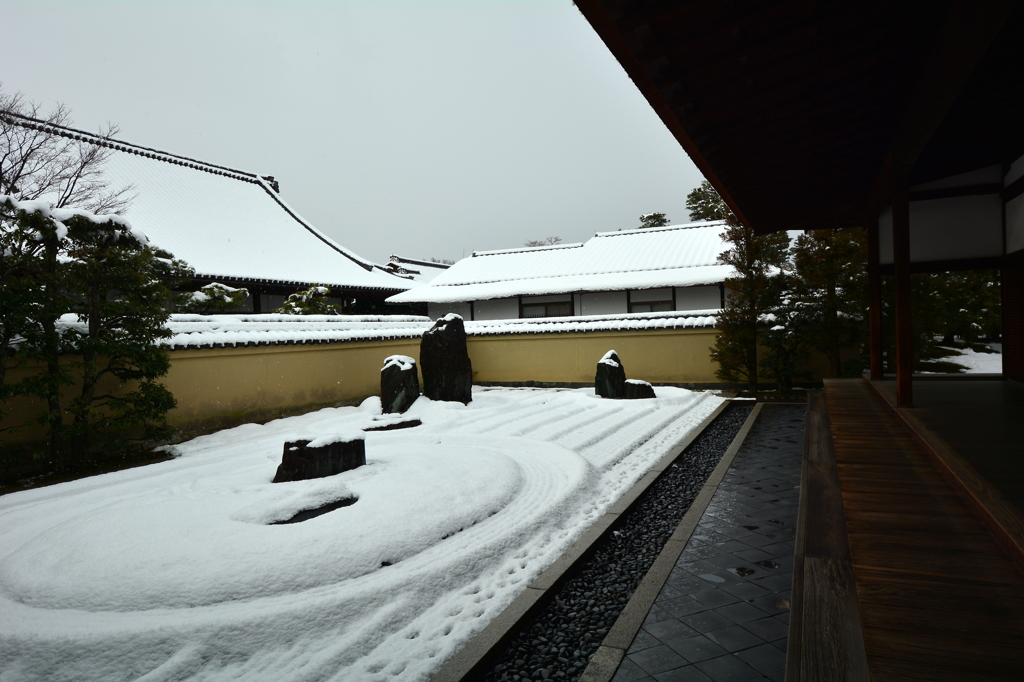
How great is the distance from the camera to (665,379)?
13484 millimetres

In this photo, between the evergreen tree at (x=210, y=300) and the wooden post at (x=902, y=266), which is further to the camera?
the evergreen tree at (x=210, y=300)

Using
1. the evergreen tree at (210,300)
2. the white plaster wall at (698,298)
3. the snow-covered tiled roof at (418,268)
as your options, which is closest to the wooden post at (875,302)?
the white plaster wall at (698,298)

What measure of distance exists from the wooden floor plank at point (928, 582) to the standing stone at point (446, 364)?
26.3 ft

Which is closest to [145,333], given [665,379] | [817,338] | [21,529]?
[21,529]

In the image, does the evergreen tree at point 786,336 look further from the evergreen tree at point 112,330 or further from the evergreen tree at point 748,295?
the evergreen tree at point 112,330

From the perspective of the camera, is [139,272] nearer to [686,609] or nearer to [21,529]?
[21,529]

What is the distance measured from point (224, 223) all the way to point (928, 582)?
1876 cm

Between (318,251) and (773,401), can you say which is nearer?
(773,401)

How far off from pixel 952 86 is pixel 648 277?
46.5 ft

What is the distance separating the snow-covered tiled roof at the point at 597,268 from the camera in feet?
55.9

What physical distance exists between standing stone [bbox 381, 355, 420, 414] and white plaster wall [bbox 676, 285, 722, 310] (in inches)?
397

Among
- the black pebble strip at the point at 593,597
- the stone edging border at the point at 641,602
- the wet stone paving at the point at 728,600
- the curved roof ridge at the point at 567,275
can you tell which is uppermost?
the curved roof ridge at the point at 567,275

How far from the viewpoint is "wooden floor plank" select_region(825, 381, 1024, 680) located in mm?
1665

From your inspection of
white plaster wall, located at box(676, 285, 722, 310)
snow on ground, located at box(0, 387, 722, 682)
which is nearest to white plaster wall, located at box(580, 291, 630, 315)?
white plaster wall, located at box(676, 285, 722, 310)
